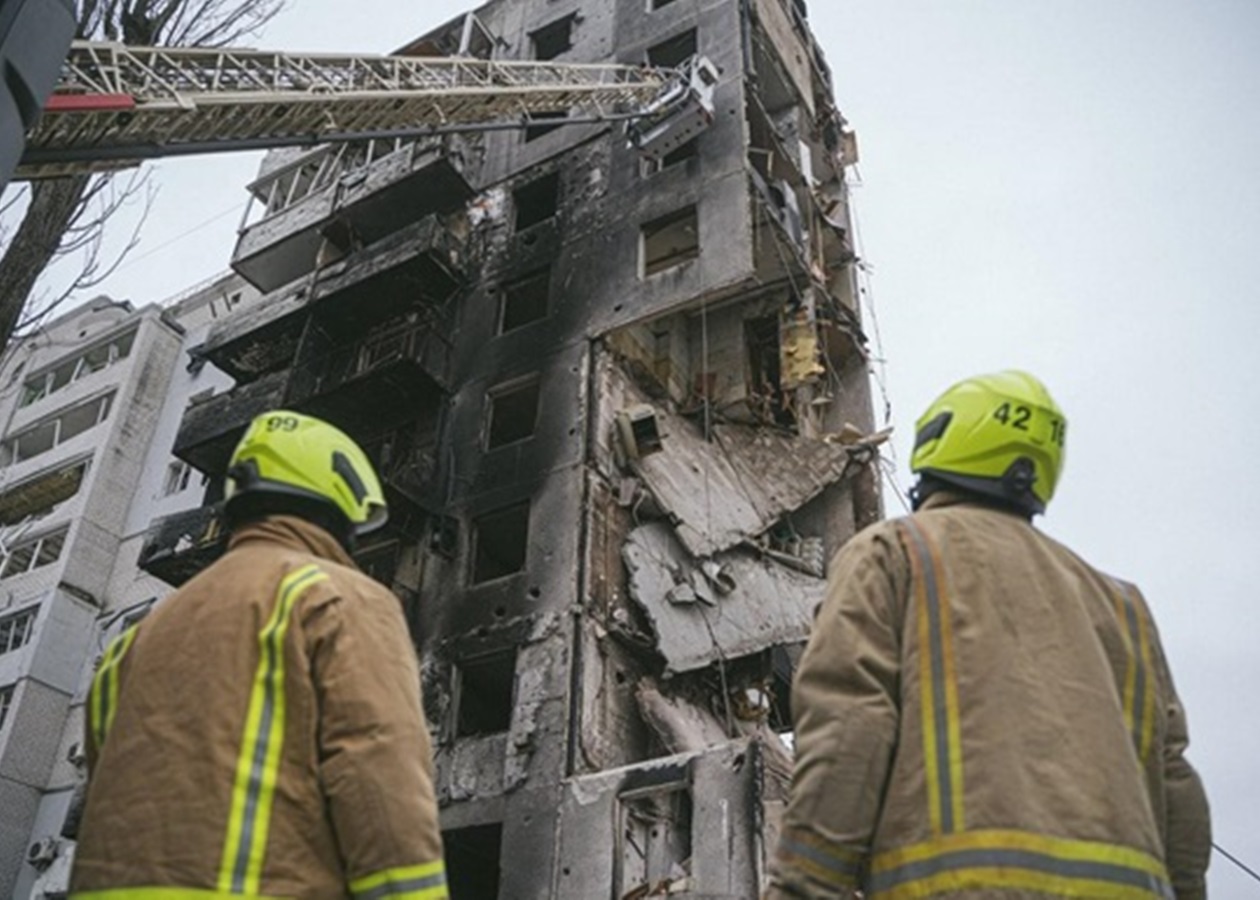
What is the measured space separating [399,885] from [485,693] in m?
15.5

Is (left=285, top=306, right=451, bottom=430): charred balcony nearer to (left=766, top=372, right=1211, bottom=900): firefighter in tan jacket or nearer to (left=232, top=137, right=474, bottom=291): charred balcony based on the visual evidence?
(left=232, top=137, right=474, bottom=291): charred balcony

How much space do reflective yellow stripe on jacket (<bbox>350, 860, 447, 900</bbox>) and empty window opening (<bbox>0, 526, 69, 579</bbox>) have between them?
1460 inches

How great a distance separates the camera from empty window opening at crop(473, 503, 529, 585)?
17.9m

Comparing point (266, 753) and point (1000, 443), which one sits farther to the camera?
point (1000, 443)

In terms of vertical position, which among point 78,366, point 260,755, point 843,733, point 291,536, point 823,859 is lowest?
point 823,859

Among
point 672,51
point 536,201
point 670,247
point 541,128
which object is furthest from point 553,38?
point 670,247

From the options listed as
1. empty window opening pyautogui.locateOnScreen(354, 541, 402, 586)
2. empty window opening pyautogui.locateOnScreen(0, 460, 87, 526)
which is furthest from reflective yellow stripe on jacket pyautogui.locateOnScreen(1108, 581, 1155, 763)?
empty window opening pyautogui.locateOnScreen(0, 460, 87, 526)

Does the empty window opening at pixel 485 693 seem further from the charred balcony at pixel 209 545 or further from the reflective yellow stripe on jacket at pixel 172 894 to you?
the reflective yellow stripe on jacket at pixel 172 894

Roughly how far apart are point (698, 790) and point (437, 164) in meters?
15.7

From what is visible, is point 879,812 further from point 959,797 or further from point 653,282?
point 653,282

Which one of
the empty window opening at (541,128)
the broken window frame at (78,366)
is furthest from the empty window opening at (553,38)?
the broken window frame at (78,366)

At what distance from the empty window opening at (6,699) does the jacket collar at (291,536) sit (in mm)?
34098

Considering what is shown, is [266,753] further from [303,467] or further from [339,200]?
[339,200]

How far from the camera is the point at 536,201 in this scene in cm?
2333
